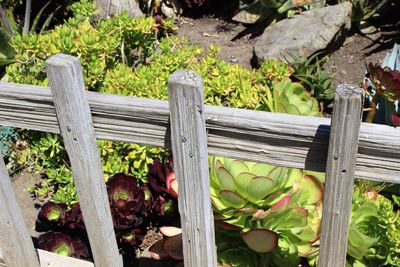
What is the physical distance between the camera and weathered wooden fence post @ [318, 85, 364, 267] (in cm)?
132

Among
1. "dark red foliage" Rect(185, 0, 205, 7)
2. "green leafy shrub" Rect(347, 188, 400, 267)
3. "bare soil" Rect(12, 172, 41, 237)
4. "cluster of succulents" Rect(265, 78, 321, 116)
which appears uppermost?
"cluster of succulents" Rect(265, 78, 321, 116)

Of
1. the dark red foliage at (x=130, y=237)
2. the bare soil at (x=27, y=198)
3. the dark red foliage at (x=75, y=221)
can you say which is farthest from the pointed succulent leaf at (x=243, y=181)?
the bare soil at (x=27, y=198)

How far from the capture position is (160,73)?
9.74ft

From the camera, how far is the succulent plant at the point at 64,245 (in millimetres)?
2402

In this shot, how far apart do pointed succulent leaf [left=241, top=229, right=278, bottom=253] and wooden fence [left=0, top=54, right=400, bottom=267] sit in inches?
8.1

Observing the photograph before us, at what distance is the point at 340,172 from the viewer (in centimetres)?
145

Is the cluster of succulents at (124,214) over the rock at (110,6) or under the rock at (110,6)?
under

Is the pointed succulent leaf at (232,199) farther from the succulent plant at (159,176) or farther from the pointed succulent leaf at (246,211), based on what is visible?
the succulent plant at (159,176)

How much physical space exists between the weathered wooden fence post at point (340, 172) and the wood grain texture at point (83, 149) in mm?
649

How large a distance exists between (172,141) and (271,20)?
3.22 metres

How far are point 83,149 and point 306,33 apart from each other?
2.55 m

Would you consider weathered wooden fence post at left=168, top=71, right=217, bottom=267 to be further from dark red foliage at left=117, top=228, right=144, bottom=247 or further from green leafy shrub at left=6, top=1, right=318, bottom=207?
green leafy shrub at left=6, top=1, right=318, bottom=207

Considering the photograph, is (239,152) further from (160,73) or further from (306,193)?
(160,73)

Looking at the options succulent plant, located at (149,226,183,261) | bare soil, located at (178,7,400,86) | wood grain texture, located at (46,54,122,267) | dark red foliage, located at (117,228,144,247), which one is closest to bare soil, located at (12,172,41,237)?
dark red foliage, located at (117,228,144,247)
